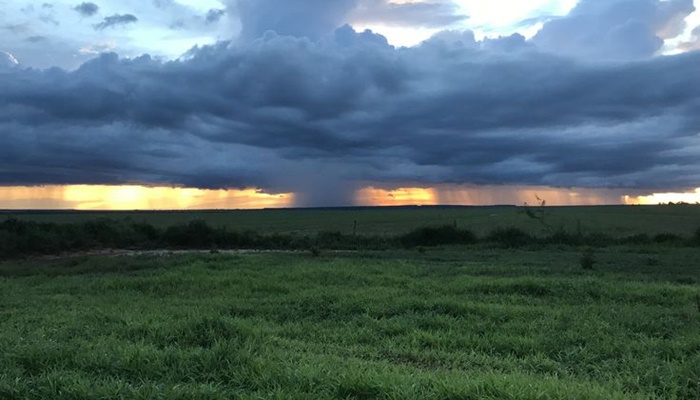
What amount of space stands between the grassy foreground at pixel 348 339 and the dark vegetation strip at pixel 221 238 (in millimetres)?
19145

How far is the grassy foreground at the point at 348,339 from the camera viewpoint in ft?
17.0

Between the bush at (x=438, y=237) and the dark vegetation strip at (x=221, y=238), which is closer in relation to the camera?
the dark vegetation strip at (x=221, y=238)

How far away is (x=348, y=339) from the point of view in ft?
27.3

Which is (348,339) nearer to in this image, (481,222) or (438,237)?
(438,237)

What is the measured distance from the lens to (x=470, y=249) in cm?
3170

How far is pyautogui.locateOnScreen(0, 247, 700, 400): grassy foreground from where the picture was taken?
17.0ft

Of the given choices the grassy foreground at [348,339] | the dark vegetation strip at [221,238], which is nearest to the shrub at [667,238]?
the dark vegetation strip at [221,238]

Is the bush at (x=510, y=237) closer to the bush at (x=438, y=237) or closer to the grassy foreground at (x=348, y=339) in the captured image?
the bush at (x=438, y=237)

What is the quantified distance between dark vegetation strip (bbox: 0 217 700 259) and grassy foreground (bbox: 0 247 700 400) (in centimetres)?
1915

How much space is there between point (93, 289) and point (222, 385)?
1089 centimetres

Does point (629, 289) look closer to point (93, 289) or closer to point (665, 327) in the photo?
point (665, 327)

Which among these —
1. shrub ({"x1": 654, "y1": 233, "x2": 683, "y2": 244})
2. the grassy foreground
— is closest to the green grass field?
shrub ({"x1": 654, "y1": 233, "x2": 683, "y2": 244})

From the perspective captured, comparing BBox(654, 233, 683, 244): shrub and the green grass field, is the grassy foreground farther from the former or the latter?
the green grass field

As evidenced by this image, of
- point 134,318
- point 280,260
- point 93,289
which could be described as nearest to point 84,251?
point 280,260
